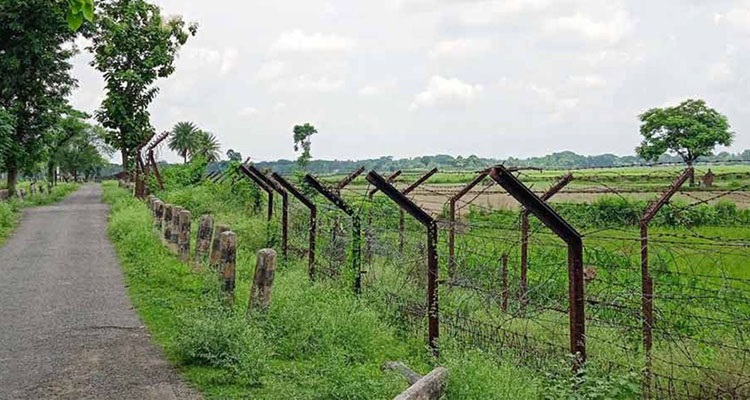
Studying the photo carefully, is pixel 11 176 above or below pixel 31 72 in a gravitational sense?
below

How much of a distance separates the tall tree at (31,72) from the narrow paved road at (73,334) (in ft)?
45.6

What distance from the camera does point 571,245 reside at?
564cm

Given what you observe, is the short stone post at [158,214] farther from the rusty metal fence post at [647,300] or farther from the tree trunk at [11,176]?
the tree trunk at [11,176]

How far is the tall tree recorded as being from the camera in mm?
26859

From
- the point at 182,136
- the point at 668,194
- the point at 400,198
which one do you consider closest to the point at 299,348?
the point at 400,198

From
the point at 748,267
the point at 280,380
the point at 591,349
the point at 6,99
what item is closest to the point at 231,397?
the point at 280,380

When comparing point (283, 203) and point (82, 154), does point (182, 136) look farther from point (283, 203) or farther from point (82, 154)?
point (283, 203)

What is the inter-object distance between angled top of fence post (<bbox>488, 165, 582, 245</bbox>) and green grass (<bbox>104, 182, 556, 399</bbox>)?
4.13 ft

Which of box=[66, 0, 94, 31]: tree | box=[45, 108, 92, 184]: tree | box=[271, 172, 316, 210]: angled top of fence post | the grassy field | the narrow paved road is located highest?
box=[45, 108, 92, 184]: tree

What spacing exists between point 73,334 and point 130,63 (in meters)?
26.6

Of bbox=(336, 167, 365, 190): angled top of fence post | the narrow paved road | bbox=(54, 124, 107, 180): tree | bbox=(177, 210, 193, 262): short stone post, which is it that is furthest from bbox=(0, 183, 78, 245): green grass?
bbox=(54, 124, 107, 180): tree

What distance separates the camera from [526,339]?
658 centimetres

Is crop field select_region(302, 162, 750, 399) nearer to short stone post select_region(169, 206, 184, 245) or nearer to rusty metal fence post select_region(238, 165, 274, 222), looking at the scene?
rusty metal fence post select_region(238, 165, 274, 222)

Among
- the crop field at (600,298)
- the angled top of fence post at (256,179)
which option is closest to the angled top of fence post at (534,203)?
the crop field at (600,298)
